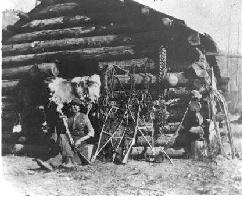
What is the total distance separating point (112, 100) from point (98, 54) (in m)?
1.34

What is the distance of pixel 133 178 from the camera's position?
8.00m

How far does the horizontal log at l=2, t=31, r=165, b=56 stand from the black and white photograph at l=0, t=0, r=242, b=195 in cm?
3

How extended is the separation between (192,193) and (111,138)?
301 centimetres

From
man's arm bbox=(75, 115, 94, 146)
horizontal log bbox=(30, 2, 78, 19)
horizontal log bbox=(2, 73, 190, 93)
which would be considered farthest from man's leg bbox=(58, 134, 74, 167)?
horizontal log bbox=(30, 2, 78, 19)

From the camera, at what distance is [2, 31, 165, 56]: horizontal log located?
10.1 meters

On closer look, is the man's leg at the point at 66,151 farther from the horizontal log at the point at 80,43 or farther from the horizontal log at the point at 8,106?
the horizontal log at the point at 80,43

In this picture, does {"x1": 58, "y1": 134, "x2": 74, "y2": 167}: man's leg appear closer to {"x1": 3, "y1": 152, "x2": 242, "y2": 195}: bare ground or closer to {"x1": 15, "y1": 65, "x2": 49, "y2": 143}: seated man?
{"x1": 3, "y1": 152, "x2": 242, "y2": 195}: bare ground

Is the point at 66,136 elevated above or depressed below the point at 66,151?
above

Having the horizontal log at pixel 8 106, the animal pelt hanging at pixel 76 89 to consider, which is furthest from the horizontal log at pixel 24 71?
the horizontal log at pixel 8 106

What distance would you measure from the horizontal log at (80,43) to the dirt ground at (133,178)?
3.19m

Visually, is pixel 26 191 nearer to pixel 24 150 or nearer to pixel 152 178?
pixel 152 178

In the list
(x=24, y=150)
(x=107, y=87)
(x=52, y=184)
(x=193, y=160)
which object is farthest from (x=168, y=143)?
(x=24, y=150)

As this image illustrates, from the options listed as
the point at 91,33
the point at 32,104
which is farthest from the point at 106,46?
the point at 32,104

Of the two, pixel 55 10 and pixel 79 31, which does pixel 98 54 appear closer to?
pixel 79 31
